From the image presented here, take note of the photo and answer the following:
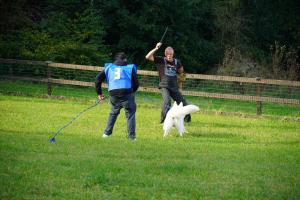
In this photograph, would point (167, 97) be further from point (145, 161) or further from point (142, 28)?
point (142, 28)

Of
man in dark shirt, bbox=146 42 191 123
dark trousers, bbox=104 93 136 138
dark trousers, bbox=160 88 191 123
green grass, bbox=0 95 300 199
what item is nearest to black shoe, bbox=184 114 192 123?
green grass, bbox=0 95 300 199

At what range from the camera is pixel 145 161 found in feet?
32.7

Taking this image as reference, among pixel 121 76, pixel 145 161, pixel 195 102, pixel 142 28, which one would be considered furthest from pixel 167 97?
pixel 142 28

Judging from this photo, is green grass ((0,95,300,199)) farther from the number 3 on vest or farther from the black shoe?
the number 3 on vest

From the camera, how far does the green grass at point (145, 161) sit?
26.2 ft

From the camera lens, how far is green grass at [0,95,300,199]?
7980mm

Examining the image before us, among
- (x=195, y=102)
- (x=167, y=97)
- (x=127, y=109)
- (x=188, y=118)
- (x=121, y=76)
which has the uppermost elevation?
(x=121, y=76)

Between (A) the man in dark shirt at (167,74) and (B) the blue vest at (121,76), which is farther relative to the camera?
(A) the man in dark shirt at (167,74)

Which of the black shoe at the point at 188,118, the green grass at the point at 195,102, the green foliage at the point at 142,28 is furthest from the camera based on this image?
the green foliage at the point at 142,28

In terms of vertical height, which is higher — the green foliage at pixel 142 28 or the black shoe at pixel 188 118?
the black shoe at pixel 188 118

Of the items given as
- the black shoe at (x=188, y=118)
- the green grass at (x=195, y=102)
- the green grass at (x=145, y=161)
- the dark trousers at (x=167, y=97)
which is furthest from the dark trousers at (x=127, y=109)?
the green grass at (x=195, y=102)

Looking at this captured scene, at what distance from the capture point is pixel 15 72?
89.3 ft

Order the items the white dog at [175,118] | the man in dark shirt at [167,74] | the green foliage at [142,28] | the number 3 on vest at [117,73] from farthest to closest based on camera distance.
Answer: the green foliage at [142,28]
the man in dark shirt at [167,74]
the white dog at [175,118]
the number 3 on vest at [117,73]

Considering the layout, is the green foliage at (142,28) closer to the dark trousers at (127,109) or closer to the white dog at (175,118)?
the white dog at (175,118)
